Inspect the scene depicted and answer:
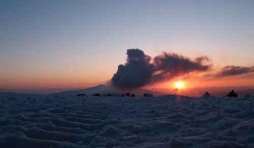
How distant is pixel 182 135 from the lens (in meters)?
7.19

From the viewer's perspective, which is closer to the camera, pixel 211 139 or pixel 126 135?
pixel 211 139

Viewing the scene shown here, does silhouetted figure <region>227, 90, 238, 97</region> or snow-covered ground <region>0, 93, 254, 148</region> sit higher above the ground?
silhouetted figure <region>227, 90, 238, 97</region>

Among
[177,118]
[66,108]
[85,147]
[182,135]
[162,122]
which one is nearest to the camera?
[85,147]

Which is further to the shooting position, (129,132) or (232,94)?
(232,94)

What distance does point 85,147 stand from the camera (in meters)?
6.60

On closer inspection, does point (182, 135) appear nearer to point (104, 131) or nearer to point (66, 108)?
point (104, 131)

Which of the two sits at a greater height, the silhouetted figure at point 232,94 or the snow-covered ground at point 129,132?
the silhouetted figure at point 232,94

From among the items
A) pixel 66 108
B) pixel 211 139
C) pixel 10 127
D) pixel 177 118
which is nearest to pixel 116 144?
pixel 211 139

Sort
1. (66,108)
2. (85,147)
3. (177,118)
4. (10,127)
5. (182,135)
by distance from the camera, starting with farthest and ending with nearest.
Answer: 1. (66,108)
2. (177,118)
3. (10,127)
4. (182,135)
5. (85,147)

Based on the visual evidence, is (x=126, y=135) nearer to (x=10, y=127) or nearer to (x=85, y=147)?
(x=85, y=147)

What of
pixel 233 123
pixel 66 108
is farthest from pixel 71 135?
pixel 66 108

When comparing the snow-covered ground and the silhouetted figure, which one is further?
the silhouetted figure

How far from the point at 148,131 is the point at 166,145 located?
72.6 inches

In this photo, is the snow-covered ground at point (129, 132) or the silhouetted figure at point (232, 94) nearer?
the snow-covered ground at point (129, 132)
